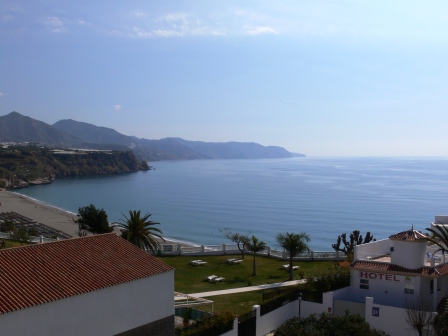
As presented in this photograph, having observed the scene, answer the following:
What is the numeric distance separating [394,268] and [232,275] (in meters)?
12.9

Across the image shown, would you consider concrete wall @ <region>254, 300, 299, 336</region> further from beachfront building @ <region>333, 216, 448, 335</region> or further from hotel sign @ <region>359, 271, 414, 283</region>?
hotel sign @ <region>359, 271, 414, 283</region>

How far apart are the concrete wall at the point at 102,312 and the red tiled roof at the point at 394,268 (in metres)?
10.7

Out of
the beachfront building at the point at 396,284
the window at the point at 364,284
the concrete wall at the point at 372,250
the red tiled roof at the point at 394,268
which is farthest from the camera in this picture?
the concrete wall at the point at 372,250

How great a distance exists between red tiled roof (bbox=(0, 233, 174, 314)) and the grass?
6.10m

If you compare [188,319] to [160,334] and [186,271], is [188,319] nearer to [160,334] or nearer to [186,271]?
[160,334]

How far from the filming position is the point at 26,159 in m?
188

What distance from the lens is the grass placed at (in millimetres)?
26031

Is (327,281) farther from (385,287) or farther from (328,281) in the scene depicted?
(385,287)

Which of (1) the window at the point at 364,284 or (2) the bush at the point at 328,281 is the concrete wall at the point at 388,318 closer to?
(1) the window at the point at 364,284

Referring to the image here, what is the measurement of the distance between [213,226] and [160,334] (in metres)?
66.0

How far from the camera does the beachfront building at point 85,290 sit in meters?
15.2

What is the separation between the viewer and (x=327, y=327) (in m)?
18.2

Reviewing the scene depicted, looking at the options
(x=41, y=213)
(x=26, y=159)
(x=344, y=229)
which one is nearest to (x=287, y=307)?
(x=344, y=229)

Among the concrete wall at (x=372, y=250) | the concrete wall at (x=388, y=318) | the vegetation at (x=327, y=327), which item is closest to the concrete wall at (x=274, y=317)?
the vegetation at (x=327, y=327)
